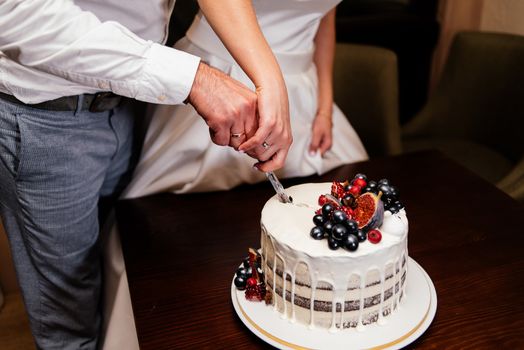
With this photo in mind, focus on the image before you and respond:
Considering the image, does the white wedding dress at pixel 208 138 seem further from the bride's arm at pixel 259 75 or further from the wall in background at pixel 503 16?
the wall in background at pixel 503 16

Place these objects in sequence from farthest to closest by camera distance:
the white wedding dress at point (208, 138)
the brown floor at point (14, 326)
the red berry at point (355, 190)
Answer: the brown floor at point (14, 326) < the white wedding dress at point (208, 138) < the red berry at point (355, 190)

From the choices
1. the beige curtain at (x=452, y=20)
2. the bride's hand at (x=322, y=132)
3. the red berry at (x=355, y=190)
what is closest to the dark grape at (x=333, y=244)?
the red berry at (x=355, y=190)

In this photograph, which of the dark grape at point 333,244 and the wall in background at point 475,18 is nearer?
the dark grape at point 333,244

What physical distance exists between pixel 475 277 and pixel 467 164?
3.46 ft

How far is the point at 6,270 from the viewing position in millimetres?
2131

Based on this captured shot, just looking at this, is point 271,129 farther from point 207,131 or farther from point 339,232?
point 207,131

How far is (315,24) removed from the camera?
140cm

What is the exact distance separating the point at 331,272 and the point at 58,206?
2.16 ft

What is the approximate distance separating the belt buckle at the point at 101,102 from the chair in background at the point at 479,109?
1350mm

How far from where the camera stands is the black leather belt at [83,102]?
1.09 m

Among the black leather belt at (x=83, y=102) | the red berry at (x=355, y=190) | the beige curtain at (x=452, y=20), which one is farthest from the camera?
the beige curtain at (x=452, y=20)

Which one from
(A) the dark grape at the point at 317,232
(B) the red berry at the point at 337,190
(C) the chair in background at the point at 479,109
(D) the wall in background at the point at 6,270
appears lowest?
(D) the wall in background at the point at 6,270

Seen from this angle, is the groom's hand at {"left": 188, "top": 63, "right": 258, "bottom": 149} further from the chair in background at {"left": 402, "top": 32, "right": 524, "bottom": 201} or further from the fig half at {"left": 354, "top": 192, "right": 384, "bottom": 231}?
the chair in background at {"left": 402, "top": 32, "right": 524, "bottom": 201}

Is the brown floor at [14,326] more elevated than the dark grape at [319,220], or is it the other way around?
the dark grape at [319,220]
